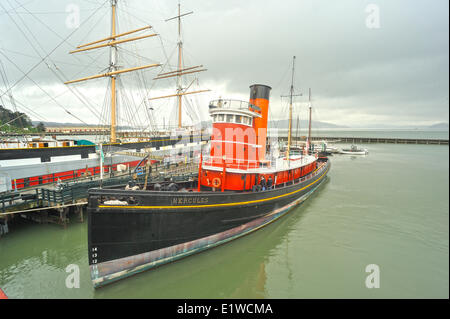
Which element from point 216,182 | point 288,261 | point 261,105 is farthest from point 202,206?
point 261,105

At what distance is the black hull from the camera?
6895 millimetres

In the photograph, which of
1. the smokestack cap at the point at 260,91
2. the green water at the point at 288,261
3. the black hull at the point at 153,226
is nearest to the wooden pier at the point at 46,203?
the green water at the point at 288,261

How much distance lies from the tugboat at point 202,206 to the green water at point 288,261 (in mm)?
720

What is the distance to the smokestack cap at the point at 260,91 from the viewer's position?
486 inches

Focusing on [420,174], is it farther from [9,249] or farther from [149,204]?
[9,249]

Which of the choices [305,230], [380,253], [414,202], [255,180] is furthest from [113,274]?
[414,202]

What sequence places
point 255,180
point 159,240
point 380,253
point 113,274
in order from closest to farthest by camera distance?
point 113,274
point 159,240
point 380,253
point 255,180

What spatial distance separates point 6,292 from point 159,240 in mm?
5184

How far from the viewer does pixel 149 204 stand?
24.3ft

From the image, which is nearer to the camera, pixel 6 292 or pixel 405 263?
pixel 6 292

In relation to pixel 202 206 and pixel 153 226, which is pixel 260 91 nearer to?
pixel 202 206

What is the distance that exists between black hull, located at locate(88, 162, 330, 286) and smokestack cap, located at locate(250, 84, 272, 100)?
617cm

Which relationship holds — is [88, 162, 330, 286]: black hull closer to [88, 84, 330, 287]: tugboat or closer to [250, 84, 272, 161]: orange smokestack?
[88, 84, 330, 287]: tugboat

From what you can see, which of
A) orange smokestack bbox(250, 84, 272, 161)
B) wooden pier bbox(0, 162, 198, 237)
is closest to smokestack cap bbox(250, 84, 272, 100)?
orange smokestack bbox(250, 84, 272, 161)
